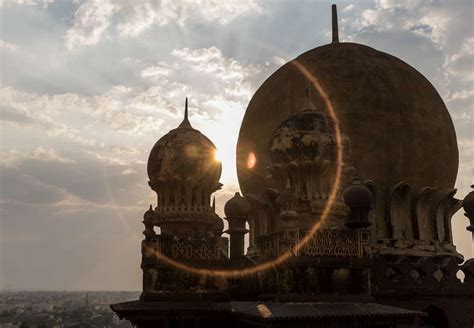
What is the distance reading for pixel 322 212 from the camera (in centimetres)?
1412

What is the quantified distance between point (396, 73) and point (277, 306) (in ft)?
35.4

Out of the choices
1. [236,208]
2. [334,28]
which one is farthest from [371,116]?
[236,208]

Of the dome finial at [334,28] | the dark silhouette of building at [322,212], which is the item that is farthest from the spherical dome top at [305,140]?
the dome finial at [334,28]

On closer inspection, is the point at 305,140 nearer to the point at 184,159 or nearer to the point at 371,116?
the point at 184,159

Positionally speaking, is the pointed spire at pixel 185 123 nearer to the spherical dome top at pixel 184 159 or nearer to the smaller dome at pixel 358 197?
the spherical dome top at pixel 184 159

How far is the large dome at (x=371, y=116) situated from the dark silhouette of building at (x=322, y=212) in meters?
0.05

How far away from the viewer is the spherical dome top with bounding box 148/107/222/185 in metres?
16.8

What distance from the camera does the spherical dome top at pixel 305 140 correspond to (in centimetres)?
1447

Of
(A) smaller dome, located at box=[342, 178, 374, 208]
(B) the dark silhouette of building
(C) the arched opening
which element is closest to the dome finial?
(B) the dark silhouette of building

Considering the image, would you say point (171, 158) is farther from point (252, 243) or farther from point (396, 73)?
point (396, 73)

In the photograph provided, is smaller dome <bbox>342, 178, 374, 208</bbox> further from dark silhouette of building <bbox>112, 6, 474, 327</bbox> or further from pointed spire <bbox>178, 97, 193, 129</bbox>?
pointed spire <bbox>178, 97, 193, 129</bbox>

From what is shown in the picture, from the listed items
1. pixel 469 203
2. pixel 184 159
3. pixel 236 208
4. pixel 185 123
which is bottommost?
pixel 236 208

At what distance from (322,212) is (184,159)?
4.94 m

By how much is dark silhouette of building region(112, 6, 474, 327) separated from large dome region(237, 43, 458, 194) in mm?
47
